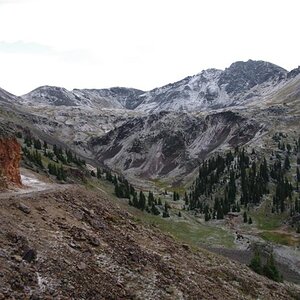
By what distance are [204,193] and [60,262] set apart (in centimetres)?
13440

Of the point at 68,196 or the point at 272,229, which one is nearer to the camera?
the point at 68,196

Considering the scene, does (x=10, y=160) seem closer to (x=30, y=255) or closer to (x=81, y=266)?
(x=30, y=255)

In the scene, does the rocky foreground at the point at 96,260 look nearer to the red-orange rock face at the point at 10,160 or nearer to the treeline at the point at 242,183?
the red-orange rock face at the point at 10,160

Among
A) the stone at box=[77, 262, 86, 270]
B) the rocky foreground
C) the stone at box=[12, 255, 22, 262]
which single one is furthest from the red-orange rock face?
the stone at box=[12, 255, 22, 262]

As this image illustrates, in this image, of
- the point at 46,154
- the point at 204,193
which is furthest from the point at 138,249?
the point at 204,193

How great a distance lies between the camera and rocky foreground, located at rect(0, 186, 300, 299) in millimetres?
31203

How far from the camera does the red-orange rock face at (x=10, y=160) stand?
176 feet

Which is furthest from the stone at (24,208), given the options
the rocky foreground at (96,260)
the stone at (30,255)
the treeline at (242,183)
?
the treeline at (242,183)

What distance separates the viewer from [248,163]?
17638 centimetres

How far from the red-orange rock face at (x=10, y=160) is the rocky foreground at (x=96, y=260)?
26.2 ft

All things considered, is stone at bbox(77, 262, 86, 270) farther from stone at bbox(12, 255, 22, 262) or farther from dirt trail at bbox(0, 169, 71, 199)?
dirt trail at bbox(0, 169, 71, 199)

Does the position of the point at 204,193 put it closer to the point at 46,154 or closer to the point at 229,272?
the point at 46,154

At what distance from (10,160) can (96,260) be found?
24879 millimetres

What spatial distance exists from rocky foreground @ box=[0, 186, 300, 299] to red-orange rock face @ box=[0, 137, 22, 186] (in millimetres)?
8001
